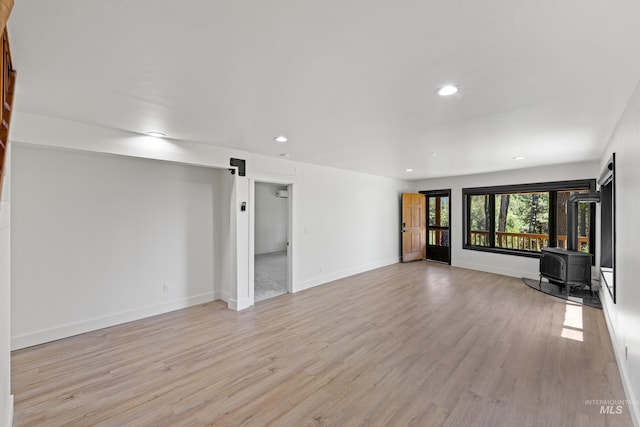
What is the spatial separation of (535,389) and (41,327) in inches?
190

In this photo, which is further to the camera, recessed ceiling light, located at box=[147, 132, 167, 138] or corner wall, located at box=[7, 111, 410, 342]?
recessed ceiling light, located at box=[147, 132, 167, 138]

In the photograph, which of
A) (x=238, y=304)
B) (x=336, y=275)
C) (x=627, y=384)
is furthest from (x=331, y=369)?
(x=336, y=275)

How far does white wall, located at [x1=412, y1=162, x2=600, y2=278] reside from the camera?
5303mm

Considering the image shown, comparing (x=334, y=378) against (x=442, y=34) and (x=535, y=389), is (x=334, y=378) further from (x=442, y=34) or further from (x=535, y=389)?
(x=442, y=34)

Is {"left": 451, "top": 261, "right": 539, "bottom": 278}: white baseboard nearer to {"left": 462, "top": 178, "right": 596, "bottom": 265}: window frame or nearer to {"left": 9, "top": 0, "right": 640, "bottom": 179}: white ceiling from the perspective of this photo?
{"left": 462, "top": 178, "right": 596, "bottom": 265}: window frame

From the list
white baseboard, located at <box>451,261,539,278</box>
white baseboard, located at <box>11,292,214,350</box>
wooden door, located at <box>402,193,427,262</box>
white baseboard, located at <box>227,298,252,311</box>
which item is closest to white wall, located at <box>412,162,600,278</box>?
white baseboard, located at <box>451,261,539,278</box>

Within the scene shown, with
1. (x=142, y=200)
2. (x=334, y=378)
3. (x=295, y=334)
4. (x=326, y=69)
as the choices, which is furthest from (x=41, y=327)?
(x=326, y=69)

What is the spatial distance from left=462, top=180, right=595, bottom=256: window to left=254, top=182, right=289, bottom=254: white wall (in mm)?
5766

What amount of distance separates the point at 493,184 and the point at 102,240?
7284 millimetres

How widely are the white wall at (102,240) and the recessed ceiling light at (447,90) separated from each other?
11.6ft

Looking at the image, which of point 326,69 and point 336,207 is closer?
point 326,69

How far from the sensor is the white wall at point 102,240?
2.94 m

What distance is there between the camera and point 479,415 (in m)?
1.98

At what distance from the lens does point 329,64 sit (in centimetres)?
170
